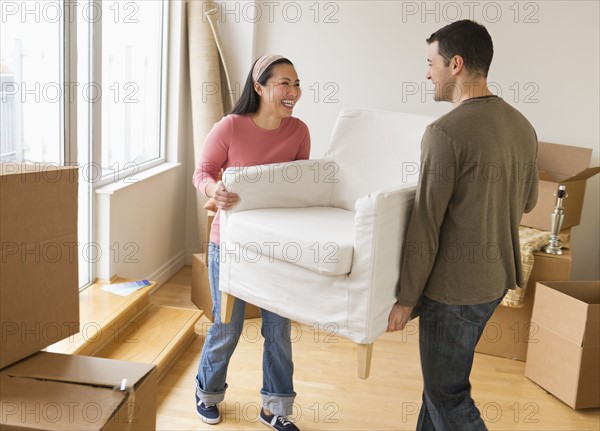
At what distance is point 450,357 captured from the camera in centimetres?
185

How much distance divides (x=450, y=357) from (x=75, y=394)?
95 centimetres

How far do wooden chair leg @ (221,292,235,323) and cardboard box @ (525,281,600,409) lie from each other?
1.35 metres

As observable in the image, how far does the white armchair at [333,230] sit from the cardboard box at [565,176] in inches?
48.4

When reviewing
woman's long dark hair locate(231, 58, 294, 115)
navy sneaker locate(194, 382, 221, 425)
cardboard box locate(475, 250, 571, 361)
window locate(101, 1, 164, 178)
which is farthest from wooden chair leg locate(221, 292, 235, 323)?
cardboard box locate(475, 250, 571, 361)

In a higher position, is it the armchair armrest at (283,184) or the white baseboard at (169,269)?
the armchair armrest at (283,184)

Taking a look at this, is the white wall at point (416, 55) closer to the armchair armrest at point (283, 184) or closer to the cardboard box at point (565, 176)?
the cardboard box at point (565, 176)

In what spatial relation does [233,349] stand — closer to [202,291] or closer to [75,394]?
[75,394]

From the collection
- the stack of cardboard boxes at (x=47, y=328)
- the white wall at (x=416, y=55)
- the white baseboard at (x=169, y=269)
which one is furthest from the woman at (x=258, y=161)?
the white wall at (x=416, y=55)

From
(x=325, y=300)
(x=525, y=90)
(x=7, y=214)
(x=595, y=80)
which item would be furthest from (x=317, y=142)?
(x=7, y=214)

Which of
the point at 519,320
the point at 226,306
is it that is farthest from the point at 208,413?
the point at 519,320

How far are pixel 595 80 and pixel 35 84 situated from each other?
278 cm

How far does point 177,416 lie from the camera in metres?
2.51

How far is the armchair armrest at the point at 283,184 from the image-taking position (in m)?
2.21

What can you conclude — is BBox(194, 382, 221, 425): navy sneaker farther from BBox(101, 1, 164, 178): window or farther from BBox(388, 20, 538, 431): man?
BBox(101, 1, 164, 178): window
